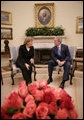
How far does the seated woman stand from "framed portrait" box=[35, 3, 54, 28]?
243 cm

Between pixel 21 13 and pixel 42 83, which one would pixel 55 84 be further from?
pixel 21 13

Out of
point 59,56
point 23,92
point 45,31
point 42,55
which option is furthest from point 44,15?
point 23,92

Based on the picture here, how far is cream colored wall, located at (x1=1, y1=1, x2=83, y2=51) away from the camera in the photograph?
17.4 ft

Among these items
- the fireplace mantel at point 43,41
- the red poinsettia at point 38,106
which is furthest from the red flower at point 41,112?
the fireplace mantel at point 43,41

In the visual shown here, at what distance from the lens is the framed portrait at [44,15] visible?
533cm

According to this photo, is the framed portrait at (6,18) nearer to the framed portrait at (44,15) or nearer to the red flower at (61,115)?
the framed portrait at (44,15)

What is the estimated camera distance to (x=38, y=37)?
5.20 m

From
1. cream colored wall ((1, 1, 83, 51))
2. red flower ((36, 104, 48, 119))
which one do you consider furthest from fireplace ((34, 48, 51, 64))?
red flower ((36, 104, 48, 119))

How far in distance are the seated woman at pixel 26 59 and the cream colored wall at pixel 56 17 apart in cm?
234

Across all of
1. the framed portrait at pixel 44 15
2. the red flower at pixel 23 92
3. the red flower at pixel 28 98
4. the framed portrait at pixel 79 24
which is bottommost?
the red flower at pixel 28 98

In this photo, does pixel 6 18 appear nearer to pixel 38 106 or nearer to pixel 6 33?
pixel 6 33

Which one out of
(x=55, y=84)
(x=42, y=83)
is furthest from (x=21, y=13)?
(x=42, y=83)

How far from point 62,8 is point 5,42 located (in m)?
2.21

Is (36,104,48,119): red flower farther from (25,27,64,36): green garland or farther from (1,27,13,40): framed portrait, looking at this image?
(1,27,13,40): framed portrait
